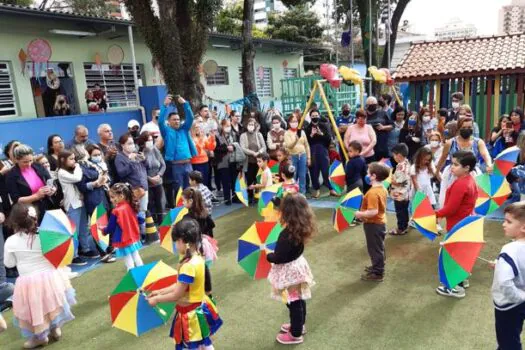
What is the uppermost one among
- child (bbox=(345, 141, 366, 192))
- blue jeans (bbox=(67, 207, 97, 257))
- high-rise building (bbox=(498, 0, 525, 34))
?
high-rise building (bbox=(498, 0, 525, 34))

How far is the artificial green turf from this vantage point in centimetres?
375

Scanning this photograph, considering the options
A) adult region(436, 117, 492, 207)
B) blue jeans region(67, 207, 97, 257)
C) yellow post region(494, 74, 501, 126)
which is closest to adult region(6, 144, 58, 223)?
blue jeans region(67, 207, 97, 257)

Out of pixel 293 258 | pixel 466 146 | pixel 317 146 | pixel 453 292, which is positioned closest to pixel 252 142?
pixel 317 146

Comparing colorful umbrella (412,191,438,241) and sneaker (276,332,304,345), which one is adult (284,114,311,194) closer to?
colorful umbrella (412,191,438,241)

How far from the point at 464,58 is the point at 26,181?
10.8m

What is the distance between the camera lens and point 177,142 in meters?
→ 7.36

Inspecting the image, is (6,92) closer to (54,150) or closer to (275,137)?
(54,150)

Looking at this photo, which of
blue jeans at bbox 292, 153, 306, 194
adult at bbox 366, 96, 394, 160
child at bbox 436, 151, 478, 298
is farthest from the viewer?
adult at bbox 366, 96, 394, 160

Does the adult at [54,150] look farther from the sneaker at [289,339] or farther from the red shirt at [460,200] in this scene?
the red shirt at [460,200]

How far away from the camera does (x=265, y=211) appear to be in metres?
5.57

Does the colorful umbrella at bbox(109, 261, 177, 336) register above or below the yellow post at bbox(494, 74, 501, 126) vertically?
below

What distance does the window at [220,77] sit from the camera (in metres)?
17.7

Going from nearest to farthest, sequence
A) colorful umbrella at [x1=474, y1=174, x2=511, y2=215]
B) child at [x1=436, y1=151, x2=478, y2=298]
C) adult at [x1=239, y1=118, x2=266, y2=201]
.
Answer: child at [x1=436, y1=151, x2=478, y2=298]
colorful umbrella at [x1=474, y1=174, x2=511, y2=215]
adult at [x1=239, y1=118, x2=266, y2=201]

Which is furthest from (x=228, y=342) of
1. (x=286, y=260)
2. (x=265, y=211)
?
(x=265, y=211)
